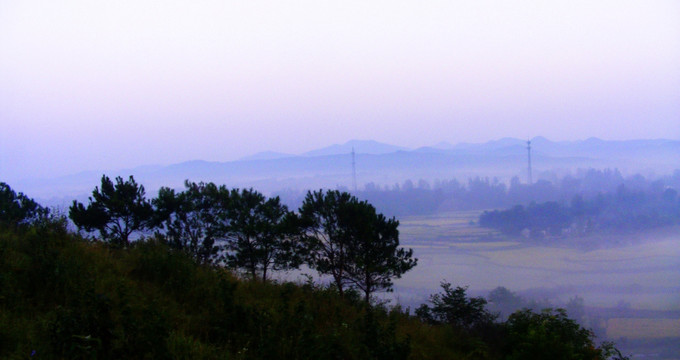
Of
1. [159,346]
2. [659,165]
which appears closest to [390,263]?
[159,346]

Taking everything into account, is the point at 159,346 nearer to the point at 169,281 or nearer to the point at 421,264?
the point at 169,281

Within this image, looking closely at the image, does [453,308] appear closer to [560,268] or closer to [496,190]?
[560,268]

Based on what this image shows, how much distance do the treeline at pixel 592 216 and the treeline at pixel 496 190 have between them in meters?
7.11

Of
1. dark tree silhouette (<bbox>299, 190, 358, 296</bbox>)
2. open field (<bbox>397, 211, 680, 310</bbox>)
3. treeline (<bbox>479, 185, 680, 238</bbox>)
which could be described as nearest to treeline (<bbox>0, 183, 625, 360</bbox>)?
dark tree silhouette (<bbox>299, 190, 358, 296</bbox>)

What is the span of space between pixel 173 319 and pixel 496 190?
5633 inches

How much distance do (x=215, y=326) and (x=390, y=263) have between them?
12784 millimetres

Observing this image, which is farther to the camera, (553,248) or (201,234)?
(553,248)

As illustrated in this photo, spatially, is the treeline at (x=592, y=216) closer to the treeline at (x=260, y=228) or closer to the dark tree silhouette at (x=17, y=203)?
the treeline at (x=260, y=228)

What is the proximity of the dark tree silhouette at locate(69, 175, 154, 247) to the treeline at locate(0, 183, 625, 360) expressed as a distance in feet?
36.7

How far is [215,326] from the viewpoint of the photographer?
5.39 metres

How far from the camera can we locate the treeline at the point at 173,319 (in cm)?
433

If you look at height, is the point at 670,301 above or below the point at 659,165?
below

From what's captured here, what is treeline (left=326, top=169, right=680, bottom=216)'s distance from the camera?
11212 cm

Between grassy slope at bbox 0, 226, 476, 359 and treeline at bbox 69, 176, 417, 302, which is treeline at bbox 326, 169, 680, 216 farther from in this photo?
grassy slope at bbox 0, 226, 476, 359
